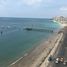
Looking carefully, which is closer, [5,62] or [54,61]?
[54,61]

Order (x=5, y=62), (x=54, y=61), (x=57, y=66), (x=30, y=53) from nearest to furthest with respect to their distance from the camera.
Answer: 1. (x=57, y=66)
2. (x=54, y=61)
3. (x=5, y=62)
4. (x=30, y=53)

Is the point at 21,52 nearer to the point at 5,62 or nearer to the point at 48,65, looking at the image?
the point at 5,62

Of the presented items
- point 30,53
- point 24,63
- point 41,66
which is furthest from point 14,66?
point 30,53

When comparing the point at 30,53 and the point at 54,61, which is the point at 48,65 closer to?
the point at 54,61

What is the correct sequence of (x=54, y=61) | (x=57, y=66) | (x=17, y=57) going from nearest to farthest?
1. (x=57, y=66)
2. (x=54, y=61)
3. (x=17, y=57)

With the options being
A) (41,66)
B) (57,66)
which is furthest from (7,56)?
(57,66)

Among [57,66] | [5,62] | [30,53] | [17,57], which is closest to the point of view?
[57,66]

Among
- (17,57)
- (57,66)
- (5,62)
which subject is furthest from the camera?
(17,57)

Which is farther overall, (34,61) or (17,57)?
(17,57)
